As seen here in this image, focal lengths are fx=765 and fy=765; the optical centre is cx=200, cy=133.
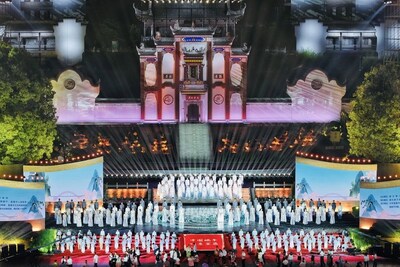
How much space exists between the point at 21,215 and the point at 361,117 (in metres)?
13.9

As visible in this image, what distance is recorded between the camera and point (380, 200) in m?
26.3

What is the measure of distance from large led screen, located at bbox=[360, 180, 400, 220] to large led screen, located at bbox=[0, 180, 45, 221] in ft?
36.7

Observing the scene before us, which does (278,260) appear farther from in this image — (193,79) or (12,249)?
(193,79)

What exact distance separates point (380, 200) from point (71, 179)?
38.8 ft

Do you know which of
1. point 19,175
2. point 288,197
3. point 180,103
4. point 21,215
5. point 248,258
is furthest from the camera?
point 180,103

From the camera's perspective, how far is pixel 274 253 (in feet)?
81.1

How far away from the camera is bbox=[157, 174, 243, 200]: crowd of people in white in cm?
3162

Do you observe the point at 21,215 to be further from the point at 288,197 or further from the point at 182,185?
the point at 288,197

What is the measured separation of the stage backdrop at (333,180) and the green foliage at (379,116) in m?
0.88

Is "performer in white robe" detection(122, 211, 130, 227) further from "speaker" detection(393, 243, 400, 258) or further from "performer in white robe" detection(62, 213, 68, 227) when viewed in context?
"speaker" detection(393, 243, 400, 258)

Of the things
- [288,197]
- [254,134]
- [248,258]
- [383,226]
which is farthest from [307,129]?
[248,258]

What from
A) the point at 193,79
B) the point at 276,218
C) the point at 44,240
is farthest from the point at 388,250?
the point at 193,79

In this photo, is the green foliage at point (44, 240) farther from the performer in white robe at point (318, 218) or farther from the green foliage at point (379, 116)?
the green foliage at point (379, 116)

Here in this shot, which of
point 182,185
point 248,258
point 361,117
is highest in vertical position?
point 361,117
